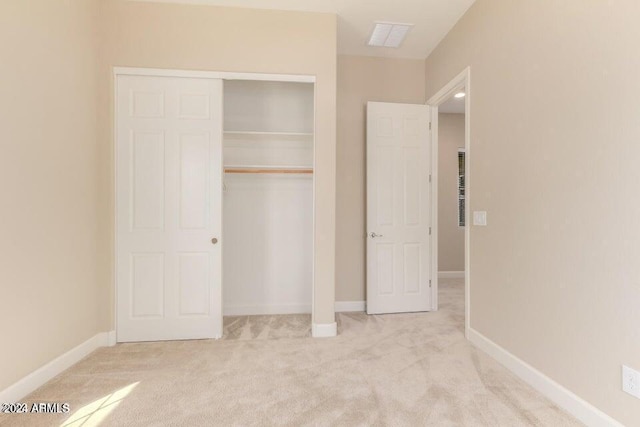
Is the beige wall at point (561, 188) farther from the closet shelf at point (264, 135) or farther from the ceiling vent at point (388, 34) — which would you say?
the closet shelf at point (264, 135)

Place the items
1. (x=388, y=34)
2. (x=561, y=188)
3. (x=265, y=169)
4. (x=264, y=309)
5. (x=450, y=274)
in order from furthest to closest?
(x=450, y=274)
(x=264, y=309)
(x=265, y=169)
(x=388, y=34)
(x=561, y=188)

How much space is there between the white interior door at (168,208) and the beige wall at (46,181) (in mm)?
236

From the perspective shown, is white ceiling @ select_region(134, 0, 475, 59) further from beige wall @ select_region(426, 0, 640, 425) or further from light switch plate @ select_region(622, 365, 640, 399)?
light switch plate @ select_region(622, 365, 640, 399)

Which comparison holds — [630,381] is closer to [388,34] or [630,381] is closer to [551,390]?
[551,390]

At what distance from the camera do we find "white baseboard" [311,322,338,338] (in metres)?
2.92

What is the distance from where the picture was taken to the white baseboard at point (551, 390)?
1675 millimetres

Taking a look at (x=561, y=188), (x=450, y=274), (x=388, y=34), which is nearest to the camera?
(x=561, y=188)

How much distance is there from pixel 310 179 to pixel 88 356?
2587 millimetres

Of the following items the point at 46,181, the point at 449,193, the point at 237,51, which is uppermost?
the point at 237,51

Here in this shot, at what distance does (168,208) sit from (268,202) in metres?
1.09

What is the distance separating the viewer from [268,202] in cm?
360

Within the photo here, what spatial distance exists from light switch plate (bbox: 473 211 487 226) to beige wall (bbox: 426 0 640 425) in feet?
0.21

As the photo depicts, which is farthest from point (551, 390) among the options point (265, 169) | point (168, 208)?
point (168, 208)

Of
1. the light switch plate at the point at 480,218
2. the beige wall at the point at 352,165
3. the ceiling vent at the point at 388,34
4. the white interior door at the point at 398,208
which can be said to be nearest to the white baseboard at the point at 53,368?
the beige wall at the point at 352,165
